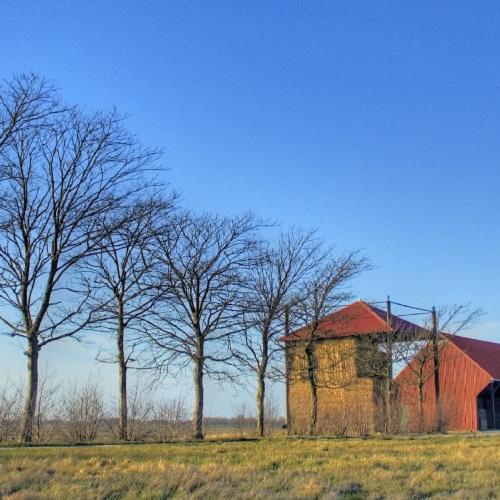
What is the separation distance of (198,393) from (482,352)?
29.5m

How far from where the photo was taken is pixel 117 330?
23.8 metres

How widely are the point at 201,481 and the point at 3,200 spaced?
11.5 m

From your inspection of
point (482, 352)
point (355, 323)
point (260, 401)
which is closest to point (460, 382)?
point (482, 352)

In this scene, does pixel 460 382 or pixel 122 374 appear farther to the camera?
pixel 460 382

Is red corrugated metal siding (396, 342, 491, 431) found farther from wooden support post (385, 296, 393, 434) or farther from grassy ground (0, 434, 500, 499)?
grassy ground (0, 434, 500, 499)

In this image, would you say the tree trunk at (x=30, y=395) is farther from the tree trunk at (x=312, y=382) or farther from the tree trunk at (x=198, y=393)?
the tree trunk at (x=312, y=382)

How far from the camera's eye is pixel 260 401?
27344mm

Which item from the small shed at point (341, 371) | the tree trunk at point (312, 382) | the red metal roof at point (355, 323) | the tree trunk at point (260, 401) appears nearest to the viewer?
the tree trunk at point (260, 401)

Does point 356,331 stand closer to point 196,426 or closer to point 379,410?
point 379,410

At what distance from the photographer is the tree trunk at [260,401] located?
26.4m

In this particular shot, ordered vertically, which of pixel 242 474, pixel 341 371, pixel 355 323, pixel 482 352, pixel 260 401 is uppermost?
pixel 355 323

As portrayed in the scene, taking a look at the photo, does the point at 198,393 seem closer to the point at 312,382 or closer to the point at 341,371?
the point at 312,382

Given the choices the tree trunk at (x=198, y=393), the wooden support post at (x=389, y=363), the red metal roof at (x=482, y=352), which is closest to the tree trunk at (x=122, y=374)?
the tree trunk at (x=198, y=393)

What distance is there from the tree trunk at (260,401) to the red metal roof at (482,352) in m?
18.8
